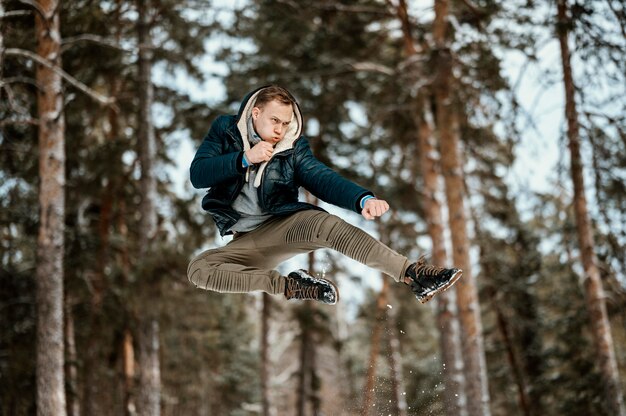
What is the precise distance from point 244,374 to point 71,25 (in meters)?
19.7

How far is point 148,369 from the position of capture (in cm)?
1149

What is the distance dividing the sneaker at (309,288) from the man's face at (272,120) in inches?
28.6

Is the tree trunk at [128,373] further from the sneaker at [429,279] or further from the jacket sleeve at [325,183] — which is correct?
the sneaker at [429,279]

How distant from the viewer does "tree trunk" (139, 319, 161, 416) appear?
11477 mm

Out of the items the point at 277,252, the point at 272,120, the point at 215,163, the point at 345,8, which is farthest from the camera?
the point at 345,8

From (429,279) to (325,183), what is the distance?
28.9 inches

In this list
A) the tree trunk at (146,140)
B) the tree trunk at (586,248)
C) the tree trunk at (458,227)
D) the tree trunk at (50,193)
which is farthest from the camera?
the tree trunk at (146,140)

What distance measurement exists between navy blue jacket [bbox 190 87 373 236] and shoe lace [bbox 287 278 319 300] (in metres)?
0.39

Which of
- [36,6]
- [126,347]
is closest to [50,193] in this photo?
[36,6]

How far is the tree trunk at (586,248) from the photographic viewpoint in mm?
10570

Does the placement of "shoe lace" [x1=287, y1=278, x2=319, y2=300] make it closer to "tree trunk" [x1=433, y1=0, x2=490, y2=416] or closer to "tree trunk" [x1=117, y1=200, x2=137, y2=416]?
"tree trunk" [x1=433, y1=0, x2=490, y2=416]

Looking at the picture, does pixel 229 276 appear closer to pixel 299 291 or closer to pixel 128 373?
pixel 299 291

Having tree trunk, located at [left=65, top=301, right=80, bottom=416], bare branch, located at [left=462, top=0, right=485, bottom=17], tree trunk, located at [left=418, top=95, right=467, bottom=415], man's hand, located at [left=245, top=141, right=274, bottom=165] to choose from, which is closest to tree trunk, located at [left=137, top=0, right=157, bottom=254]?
tree trunk, located at [left=65, top=301, right=80, bottom=416]

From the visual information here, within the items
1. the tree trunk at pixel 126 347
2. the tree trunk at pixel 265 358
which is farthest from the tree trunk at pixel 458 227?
the tree trunk at pixel 126 347
